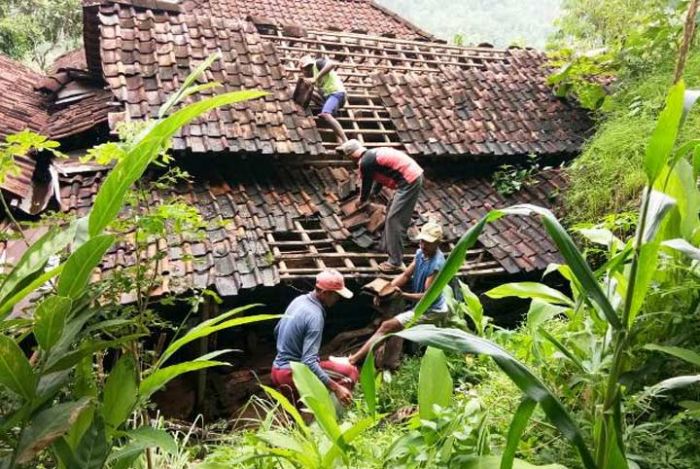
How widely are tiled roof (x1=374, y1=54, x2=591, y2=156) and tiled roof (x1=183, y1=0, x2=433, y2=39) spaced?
13.1 feet

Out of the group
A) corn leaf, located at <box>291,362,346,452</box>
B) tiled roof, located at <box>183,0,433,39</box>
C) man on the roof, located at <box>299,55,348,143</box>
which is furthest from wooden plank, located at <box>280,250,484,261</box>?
tiled roof, located at <box>183,0,433,39</box>

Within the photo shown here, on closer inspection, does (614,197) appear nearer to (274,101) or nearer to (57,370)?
(274,101)

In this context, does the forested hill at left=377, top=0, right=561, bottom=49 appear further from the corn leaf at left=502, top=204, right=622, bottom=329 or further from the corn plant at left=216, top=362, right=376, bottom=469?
the corn leaf at left=502, top=204, right=622, bottom=329

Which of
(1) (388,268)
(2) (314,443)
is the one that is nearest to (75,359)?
(2) (314,443)

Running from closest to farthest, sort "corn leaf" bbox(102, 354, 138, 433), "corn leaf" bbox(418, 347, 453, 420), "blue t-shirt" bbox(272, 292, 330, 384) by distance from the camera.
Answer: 1. "corn leaf" bbox(102, 354, 138, 433)
2. "corn leaf" bbox(418, 347, 453, 420)
3. "blue t-shirt" bbox(272, 292, 330, 384)

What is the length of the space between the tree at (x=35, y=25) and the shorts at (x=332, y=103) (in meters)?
11.8

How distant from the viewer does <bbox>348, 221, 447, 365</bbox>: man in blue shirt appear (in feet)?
15.3

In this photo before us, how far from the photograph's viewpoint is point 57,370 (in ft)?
4.63

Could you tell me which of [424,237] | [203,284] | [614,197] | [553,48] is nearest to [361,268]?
[424,237]

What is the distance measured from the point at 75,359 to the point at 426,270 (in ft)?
12.4

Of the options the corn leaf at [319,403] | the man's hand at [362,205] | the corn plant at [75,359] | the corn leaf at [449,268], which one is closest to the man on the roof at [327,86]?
the man's hand at [362,205]

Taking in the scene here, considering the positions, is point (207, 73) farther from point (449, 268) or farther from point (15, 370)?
point (449, 268)

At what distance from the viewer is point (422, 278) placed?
4922mm

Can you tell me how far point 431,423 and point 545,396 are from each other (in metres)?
0.52
